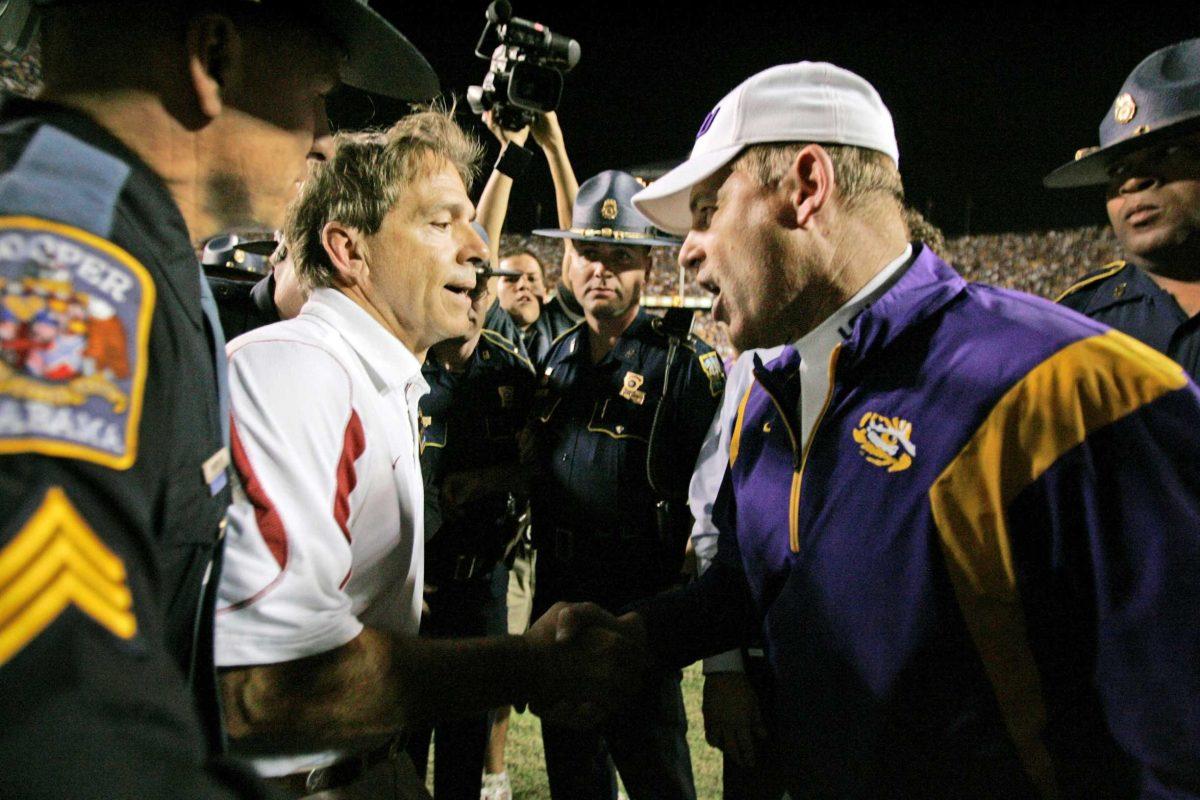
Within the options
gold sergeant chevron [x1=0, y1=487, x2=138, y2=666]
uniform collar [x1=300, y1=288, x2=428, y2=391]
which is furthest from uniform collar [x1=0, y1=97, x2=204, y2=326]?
uniform collar [x1=300, y1=288, x2=428, y2=391]

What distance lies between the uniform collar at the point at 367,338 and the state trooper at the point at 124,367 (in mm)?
638

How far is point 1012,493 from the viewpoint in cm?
140

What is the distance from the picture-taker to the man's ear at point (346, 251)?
2033mm

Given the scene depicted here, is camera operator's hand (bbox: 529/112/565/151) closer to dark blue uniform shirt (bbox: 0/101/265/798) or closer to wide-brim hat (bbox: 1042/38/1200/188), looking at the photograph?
wide-brim hat (bbox: 1042/38/1200/188)

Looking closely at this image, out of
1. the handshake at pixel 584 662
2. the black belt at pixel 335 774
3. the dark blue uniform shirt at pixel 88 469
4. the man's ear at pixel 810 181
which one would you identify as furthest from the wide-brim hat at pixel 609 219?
the dark blue uniform shirt at pixel 88 469

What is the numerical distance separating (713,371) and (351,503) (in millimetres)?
2408

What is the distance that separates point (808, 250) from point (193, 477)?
53.6 inches

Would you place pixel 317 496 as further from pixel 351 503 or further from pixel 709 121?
pixel 709 121

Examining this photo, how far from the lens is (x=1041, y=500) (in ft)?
4.51

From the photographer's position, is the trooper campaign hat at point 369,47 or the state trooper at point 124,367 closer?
the state trooper at point 124,367

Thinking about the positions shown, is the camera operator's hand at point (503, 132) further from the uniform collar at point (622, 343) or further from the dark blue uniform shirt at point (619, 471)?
the dark blue uniform shirt at point (619, 471)

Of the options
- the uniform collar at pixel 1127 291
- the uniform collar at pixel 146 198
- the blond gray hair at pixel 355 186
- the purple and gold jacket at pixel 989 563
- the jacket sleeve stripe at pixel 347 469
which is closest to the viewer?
the uniform collar at pixel 146 198

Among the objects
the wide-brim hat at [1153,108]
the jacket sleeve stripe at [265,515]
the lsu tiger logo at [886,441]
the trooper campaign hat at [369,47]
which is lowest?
the jacket sleeve stripe at [265,515]

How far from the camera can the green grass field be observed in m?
4.02
